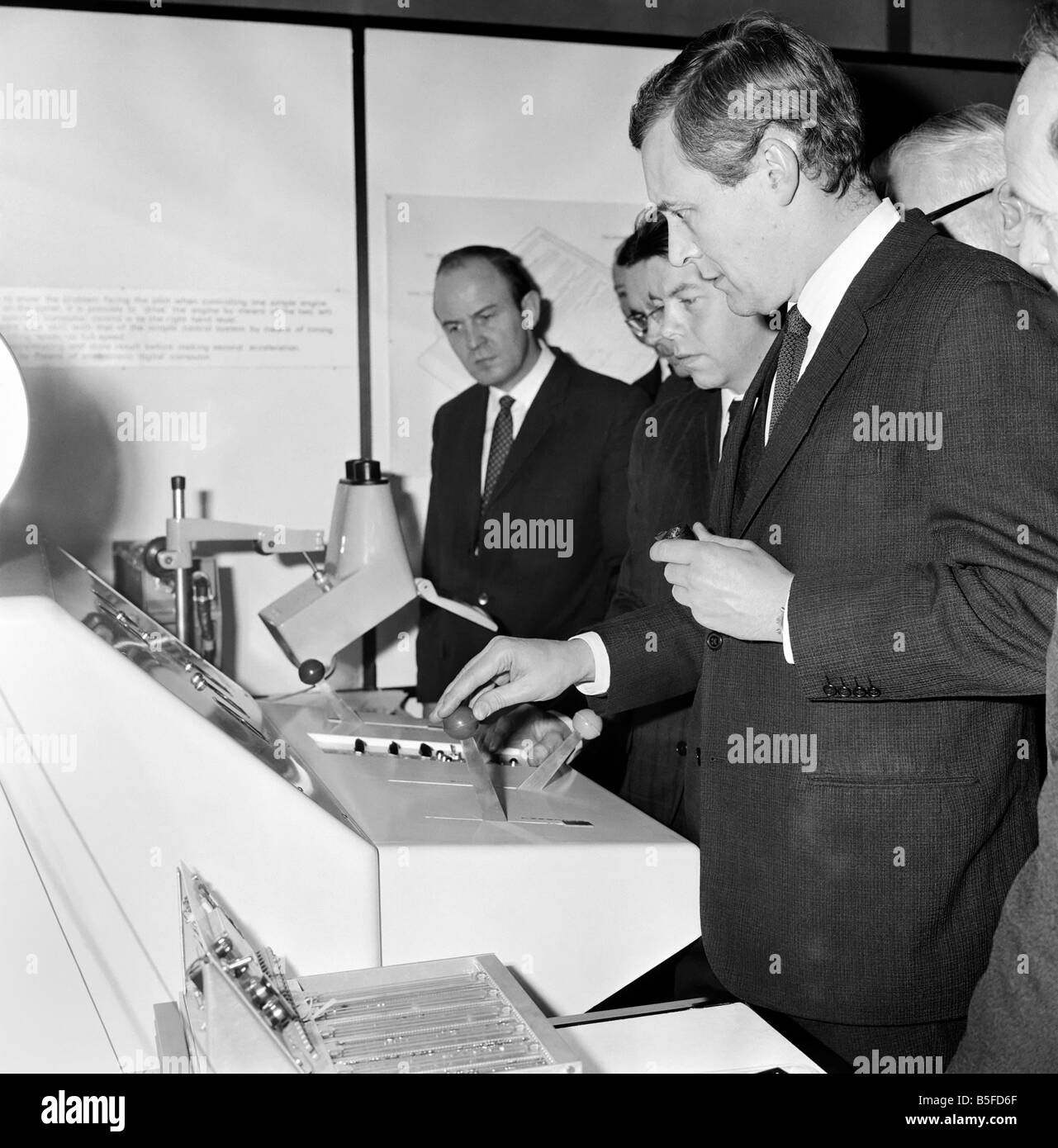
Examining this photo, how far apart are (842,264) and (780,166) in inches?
4.9

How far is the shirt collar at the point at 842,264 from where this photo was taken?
133 cm

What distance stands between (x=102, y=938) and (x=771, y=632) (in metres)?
0.78

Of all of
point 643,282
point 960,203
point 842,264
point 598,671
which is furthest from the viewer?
point 643,282

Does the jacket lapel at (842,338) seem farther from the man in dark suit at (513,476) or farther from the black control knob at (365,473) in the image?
the man in dark suit at (513,476)

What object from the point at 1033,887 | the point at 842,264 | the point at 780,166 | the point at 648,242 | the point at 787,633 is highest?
the point at 648,242

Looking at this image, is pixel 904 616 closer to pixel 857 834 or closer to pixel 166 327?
pixel 857 834

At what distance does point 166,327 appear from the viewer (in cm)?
283

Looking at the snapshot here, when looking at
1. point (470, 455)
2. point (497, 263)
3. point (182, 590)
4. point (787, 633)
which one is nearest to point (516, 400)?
point (470, 455)

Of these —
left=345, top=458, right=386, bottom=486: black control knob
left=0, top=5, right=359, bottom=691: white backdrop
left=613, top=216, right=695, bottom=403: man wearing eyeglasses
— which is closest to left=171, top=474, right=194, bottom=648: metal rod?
left=345, top=458, right=386, bottom=486: black control knob

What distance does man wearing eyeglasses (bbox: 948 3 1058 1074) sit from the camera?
86cm

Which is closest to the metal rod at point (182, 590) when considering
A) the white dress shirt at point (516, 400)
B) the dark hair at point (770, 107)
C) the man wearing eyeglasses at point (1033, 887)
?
the white dress shirt at point (516, 400)

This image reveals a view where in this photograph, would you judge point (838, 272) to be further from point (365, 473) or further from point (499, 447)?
point (499, 447)

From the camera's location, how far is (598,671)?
5.31 feet

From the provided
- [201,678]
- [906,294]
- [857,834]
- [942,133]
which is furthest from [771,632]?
[942,133]
